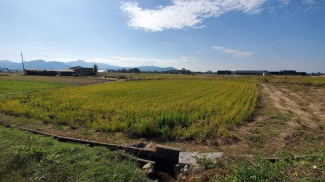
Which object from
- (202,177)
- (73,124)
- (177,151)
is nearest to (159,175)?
(177,151)

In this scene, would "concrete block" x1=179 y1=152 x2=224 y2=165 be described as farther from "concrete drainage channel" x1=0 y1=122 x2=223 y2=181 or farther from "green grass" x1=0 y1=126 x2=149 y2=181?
"green grass" x1=0 y1=126 x2=149 y2=181

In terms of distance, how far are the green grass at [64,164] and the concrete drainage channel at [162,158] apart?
0.58 metres

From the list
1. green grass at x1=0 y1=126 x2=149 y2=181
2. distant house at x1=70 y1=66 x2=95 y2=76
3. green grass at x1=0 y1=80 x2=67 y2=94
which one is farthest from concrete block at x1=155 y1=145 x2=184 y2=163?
distant house at x1=70 y1=66 x2=95 y2=76

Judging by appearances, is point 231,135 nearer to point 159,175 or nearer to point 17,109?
point 159,175

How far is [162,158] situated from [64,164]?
119 inches

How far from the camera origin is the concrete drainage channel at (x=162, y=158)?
5280mm

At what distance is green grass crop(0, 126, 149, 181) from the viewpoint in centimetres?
427

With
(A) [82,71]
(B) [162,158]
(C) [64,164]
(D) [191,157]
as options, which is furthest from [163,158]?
(A) [82,71]

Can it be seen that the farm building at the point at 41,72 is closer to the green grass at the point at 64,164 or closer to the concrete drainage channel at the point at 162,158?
the green grass at the point at 64,164

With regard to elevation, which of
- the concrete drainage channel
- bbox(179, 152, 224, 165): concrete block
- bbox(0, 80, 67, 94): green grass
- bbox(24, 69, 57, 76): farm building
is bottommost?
the concrete drainage channel

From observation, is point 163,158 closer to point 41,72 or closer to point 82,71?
point 82,71

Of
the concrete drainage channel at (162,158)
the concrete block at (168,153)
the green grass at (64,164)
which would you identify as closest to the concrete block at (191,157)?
the concrete drainage channel at (162,158)

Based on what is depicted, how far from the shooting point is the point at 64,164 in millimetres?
4652

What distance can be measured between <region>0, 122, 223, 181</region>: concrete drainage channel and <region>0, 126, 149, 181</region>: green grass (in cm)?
58
